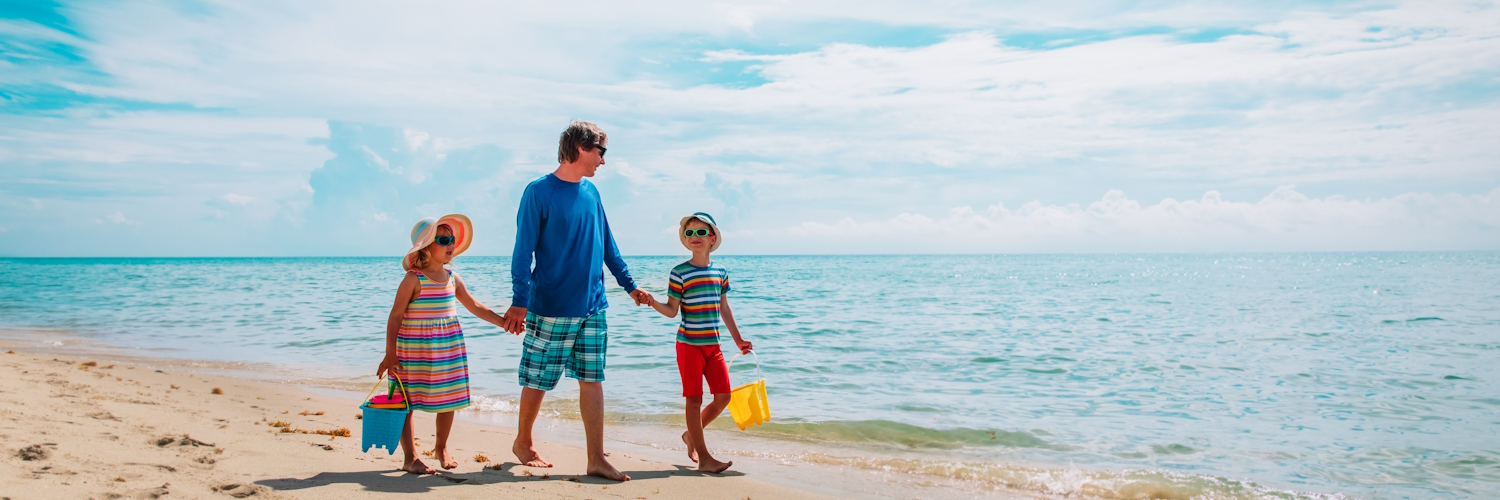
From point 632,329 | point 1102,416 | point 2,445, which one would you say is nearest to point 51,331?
point 632,329

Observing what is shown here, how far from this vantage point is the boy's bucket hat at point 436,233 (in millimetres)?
4162

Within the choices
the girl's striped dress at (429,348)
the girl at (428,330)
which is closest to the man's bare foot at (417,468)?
the girl at (428,330)

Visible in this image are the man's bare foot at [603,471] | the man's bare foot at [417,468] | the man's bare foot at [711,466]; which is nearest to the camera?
the man's bare foot at [417,468]

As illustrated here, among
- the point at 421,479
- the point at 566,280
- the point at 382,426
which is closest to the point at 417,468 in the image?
the point at 421,479

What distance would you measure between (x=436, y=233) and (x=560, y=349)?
Answer: 2.98 feet

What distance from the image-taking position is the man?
4.21m

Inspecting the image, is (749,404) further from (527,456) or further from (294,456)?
(294,456)

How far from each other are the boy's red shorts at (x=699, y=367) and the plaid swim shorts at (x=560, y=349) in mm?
562

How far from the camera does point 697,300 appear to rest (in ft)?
15.6

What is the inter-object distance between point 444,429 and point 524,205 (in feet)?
4.55

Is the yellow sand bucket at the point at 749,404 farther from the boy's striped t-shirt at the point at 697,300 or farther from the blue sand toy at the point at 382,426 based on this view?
the blue sand toy at the point at 382,426

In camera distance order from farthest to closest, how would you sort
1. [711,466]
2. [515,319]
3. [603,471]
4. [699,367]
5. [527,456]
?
[711,466] < [699,367] < [527,456] < [603,471] < [515,319]

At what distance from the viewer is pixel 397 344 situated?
421 centimetres

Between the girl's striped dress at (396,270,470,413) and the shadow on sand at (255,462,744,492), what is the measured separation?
37cm
